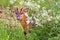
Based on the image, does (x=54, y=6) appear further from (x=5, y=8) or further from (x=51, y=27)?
(x=5, y=8)

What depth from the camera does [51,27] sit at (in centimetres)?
556

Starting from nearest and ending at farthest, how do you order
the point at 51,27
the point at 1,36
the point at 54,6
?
the point at 1,36
the point at 51,27
the point at 54,6

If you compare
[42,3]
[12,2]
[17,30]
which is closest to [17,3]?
[12,2]

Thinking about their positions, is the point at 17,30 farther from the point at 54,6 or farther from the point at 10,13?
the point at 54,6

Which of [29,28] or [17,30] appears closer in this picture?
[17,30]

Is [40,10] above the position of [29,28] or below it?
above

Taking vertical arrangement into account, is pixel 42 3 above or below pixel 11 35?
above

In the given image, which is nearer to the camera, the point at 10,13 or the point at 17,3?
the point at 10,13

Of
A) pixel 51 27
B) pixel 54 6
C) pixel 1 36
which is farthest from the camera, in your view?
pixel 54 6

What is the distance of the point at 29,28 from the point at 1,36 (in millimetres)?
834

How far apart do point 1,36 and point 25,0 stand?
153 centimetres

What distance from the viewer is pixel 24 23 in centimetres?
579

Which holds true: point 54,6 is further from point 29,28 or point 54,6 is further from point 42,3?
point 29,28

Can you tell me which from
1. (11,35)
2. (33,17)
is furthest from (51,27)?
(11,35)
